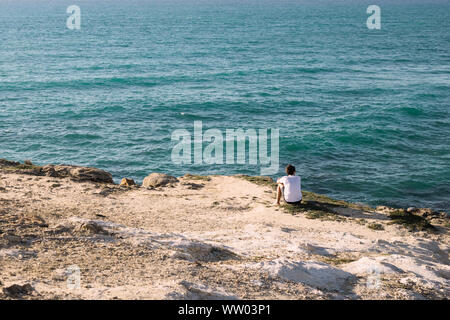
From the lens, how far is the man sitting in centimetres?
1310

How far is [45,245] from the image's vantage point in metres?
8.83

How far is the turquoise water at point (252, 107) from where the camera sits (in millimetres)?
21359

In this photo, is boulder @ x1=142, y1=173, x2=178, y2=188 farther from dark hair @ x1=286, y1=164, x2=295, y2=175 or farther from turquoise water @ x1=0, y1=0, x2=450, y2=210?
turquoise water @ x1=0, y1=0, x2=450, y2=210

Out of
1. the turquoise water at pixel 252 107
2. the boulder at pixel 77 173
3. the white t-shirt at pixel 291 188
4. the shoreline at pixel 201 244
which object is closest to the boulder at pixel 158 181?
the shoreline at pixel 201 244

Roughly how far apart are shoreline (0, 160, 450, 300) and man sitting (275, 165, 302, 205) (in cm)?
24

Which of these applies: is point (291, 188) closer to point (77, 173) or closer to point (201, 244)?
point (201, 244)

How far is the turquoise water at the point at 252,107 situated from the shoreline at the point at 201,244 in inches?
229

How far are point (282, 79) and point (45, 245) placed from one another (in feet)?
111

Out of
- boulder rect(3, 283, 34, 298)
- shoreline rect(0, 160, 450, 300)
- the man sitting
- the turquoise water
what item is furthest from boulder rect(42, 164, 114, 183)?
boulder rect(3, 283, 34, 298)

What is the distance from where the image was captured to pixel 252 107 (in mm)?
31406

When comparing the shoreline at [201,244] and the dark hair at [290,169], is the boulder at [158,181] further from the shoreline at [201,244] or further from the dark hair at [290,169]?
the dark hair at [290,169]

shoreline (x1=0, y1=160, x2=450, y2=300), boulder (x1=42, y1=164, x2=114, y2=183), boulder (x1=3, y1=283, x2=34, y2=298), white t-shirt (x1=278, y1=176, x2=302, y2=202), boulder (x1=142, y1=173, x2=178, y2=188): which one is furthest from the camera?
boulder (x1=142, y1=173, x2=178, y2=188)
